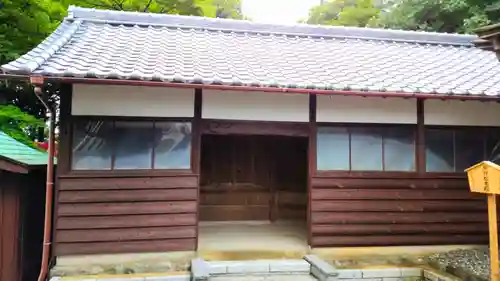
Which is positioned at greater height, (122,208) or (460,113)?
(460,113)

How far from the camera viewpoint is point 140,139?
5.59 m

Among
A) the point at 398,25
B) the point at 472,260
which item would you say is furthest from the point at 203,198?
the point at 398,25

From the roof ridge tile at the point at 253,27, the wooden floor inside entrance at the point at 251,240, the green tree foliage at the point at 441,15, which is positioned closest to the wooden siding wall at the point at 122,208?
the wooden floor inside entrance at the point at 251,240

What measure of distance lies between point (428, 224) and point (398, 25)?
8514 mm

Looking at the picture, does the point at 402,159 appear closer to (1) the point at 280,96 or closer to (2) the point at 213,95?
(1) the point at 280,96

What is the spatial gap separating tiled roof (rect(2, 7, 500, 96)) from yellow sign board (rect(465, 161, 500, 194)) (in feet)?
6.20

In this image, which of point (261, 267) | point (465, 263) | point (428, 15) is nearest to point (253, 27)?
point (261, 267)

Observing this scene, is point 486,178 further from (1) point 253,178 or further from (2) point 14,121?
(2) point 14,121

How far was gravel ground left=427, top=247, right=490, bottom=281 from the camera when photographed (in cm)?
480

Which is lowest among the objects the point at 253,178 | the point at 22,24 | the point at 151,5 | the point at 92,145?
the point at 253,178

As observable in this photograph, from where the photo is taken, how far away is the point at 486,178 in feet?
12.6

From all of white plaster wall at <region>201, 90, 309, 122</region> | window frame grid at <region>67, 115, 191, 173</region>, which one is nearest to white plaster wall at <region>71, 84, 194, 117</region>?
window frame grid at <region>67, 115, 191, 173</region>

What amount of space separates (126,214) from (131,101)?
5.41ft

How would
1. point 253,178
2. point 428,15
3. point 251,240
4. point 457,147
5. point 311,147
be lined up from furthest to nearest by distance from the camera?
1. point 428,15
2. point 253,178
3. point 251,240
4. point 457,147
5. point 311,147
